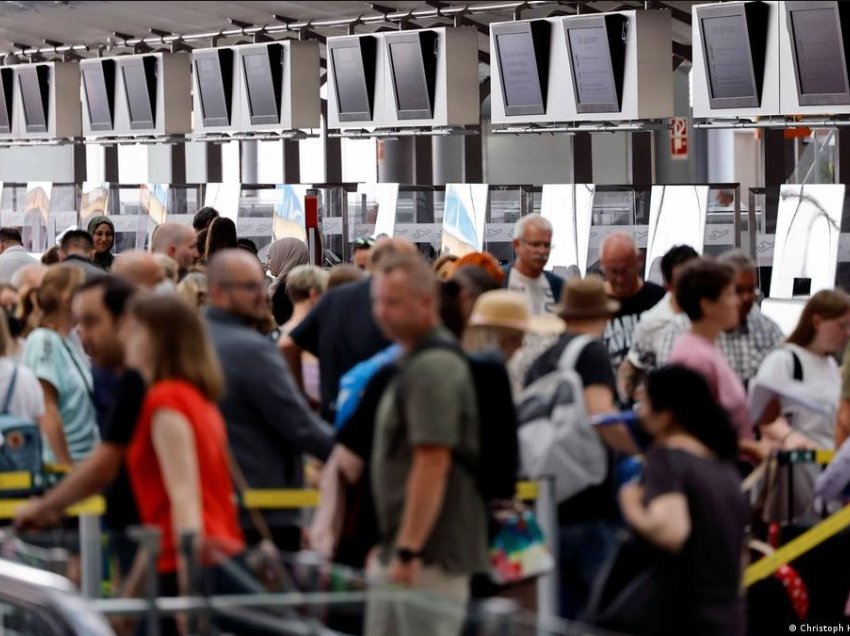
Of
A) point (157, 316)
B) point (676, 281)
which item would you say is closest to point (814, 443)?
point (676, 281)

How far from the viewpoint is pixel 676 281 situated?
22.0 ft

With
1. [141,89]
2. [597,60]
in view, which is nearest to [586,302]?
[597,60]

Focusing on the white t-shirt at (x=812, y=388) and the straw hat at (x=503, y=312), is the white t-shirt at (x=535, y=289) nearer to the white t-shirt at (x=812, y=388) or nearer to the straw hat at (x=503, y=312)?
the white t-shirt at (x=812, y=388)

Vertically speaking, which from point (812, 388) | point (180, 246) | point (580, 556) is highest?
point (180, 246)

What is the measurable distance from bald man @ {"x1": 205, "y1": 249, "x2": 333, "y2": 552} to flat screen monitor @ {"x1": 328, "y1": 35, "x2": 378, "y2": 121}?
885 centimetres

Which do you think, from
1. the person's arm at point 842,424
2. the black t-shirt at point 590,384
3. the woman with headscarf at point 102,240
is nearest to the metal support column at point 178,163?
the woman with headscarf at point 102,240

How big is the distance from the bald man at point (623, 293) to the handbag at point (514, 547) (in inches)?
119

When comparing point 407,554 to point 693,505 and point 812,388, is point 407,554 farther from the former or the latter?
point 812,388

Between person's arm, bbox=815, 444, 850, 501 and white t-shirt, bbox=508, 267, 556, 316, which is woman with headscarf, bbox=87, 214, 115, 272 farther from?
person's arm, bbox=815, 444, 850, 501

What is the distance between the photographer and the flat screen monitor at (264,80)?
15.8 meters

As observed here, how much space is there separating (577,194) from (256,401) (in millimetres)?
7709

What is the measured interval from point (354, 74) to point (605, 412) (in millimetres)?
8856

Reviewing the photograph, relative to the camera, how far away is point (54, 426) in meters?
6.95

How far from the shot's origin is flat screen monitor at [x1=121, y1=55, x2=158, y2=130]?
697 inches
